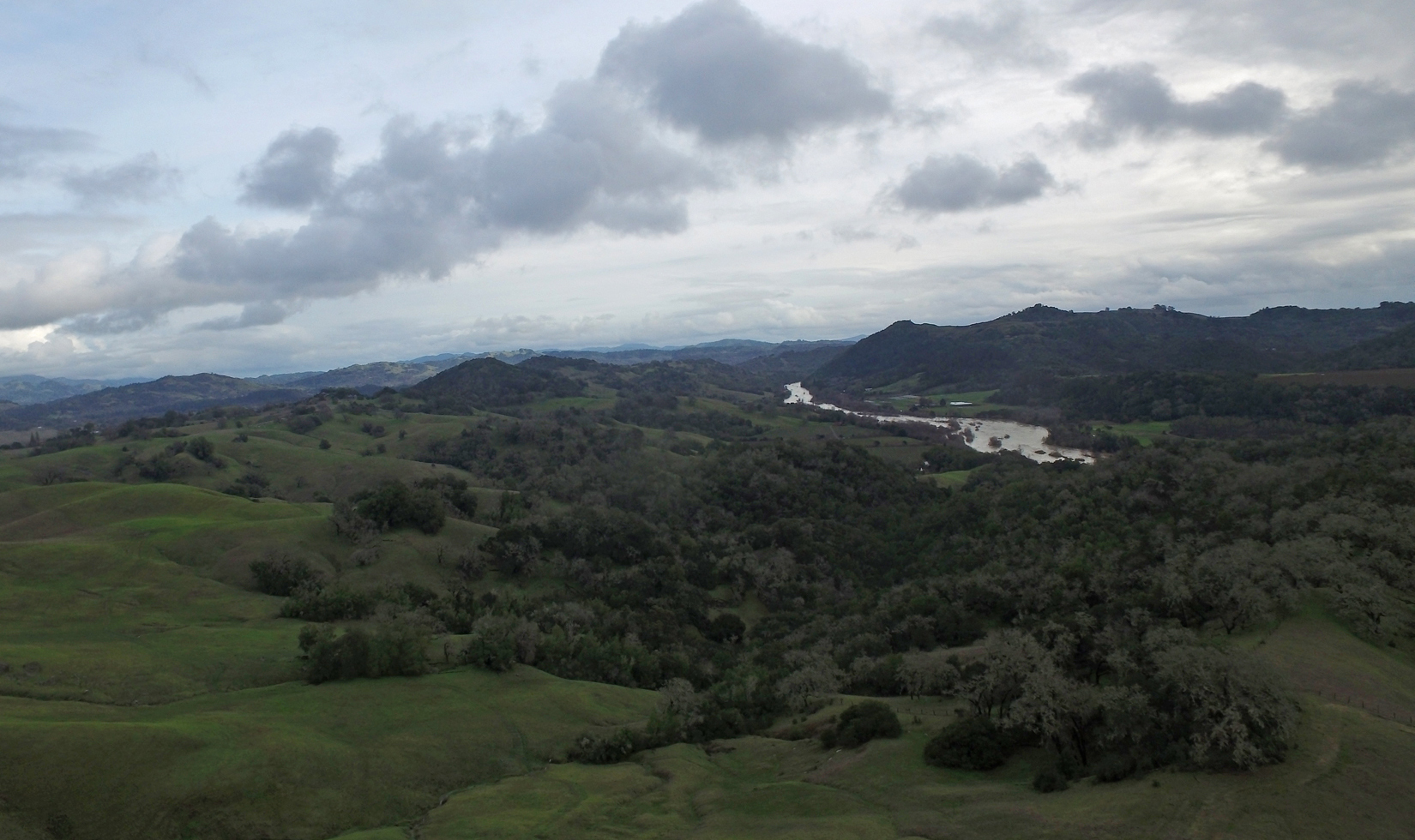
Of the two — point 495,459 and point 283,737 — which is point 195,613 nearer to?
point 283,737

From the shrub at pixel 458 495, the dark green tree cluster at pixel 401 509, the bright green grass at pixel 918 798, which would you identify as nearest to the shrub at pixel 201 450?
the shrub at pixel 458 495

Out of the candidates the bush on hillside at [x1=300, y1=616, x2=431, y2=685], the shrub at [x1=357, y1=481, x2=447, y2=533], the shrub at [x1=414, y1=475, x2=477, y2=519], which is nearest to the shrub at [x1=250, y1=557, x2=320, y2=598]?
the shrub at [x1=357, y1=481, x2=447, y2=533]

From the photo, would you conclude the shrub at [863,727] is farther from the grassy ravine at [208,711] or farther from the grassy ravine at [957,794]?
the grassy ravine at [208,711]

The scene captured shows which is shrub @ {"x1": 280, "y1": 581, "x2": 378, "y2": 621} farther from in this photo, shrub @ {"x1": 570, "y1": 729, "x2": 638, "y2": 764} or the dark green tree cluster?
shrub @ {"x1": 570, "y1": 729, "x2": 638, "y2": 764}

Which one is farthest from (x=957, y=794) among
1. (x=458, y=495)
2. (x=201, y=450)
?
(x=201, y=450)

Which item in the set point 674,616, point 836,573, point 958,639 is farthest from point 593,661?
point 836,573

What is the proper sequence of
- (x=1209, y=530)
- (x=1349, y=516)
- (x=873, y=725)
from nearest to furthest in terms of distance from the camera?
1. (x=873, y=725)
2. (x=1349, y=516)
3. (x=1209, y=530)

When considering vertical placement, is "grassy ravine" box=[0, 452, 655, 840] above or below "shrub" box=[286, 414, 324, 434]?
below
